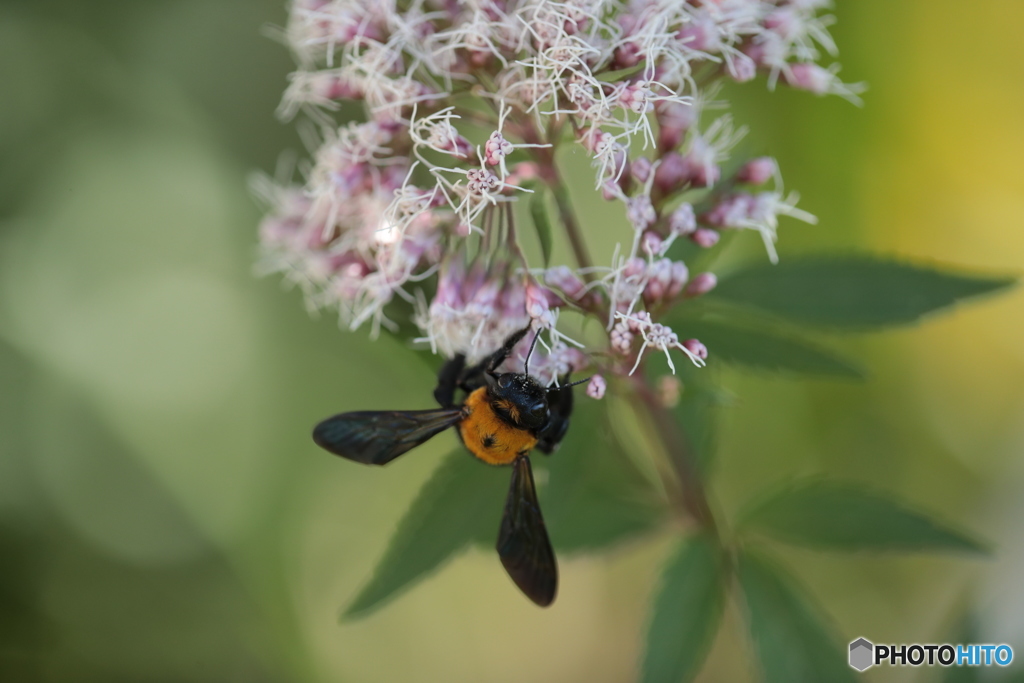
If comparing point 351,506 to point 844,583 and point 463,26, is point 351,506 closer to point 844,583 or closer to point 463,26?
point 844,583

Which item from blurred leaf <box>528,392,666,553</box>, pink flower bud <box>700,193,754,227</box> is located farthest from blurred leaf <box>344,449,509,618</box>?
pink flower bud <box>700,193,754,227</box>

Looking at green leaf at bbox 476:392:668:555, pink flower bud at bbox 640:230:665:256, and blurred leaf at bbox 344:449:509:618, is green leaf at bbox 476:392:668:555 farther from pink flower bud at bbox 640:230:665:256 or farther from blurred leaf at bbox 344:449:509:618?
pink flower bud at bbox 640:230:665:256

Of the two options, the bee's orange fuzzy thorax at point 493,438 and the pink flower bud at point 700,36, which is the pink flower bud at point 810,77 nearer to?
the pink flower bud at point 700,36

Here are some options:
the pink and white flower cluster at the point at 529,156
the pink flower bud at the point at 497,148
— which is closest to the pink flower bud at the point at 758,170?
the pink and white flower cluster at the point at 529,156

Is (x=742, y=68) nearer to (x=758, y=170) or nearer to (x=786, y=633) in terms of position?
(x=758, y=170)

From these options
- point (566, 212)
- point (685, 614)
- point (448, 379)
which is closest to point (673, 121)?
point (566, 212)
